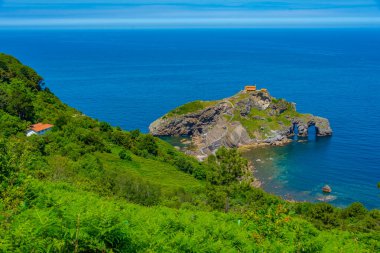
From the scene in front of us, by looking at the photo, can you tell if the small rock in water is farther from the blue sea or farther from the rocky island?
the rocky island

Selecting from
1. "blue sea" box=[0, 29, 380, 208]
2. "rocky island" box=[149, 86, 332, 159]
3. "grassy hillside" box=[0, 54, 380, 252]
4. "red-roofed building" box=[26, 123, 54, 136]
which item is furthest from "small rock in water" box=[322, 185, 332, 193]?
"red-roofed building" box=[26, 123, 54, 136]

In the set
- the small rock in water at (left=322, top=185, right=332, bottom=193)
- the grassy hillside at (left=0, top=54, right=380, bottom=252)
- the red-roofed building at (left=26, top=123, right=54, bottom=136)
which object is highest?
the red-roofed building at (left=26, top=123, right=54, bottom=136)

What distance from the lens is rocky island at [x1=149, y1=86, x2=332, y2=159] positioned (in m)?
106

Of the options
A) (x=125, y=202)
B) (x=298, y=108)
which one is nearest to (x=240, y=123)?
(x=298, y=108)

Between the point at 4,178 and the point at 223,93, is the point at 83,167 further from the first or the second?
the point at 223,93

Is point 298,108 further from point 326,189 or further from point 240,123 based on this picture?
point 326,189

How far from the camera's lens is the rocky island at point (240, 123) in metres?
106

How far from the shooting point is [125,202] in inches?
1320

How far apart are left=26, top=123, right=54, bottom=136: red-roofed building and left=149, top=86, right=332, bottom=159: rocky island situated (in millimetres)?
48237

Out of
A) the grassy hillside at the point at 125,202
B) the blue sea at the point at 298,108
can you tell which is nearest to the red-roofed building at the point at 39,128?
the grassy hillside at the point at 125,202

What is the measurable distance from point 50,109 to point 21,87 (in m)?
6.83

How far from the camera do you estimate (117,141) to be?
67312mm

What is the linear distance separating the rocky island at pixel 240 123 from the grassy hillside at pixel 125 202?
32.3 metres

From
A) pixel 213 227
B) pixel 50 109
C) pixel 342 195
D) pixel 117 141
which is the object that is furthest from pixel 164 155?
pixel 213 227
